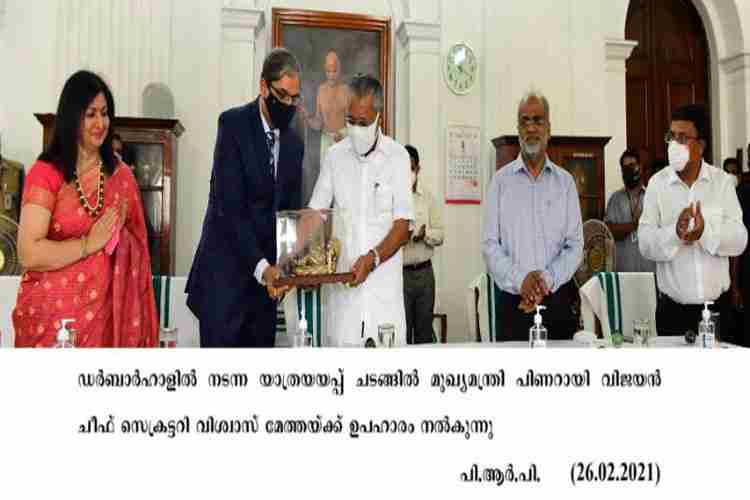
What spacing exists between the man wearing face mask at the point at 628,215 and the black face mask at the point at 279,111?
3360mm

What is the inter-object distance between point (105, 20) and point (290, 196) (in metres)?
3.80

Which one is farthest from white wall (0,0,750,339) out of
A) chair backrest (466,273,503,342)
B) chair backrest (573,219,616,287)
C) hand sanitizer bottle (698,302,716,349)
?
hand sanitizer bottle (698,302,716,349)

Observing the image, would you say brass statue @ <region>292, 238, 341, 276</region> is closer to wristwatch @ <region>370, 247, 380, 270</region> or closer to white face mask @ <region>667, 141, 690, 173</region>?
wristwatch @ <region>370, 247, 380, 270</region>

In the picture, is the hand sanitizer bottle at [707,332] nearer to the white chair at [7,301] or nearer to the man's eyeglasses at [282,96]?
the man's eyeglasses at [282,96]

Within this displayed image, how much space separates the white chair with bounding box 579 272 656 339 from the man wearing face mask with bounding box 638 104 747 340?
0.80ft

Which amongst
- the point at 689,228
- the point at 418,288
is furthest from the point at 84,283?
the point at 418,288

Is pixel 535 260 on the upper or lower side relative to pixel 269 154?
lower

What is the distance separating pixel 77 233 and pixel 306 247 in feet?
2.21

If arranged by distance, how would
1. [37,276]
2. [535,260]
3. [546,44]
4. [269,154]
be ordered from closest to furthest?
[37,276]
[269,154]
[535,260]
[546,44]

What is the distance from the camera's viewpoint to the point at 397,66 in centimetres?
594
